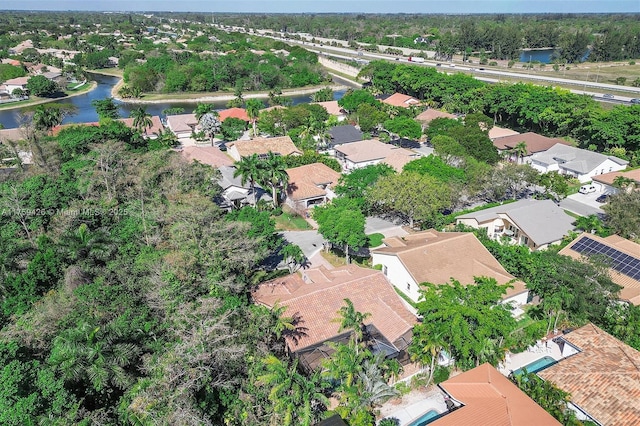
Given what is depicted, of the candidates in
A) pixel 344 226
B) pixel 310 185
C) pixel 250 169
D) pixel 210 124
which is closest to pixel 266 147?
pixel 210 124

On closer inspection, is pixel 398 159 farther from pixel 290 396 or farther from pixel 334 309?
pixel 290 396

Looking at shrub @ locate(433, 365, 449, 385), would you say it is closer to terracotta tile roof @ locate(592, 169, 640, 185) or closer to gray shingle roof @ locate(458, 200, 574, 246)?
gray shingle roof @ locate(458, 200, 574, 246)

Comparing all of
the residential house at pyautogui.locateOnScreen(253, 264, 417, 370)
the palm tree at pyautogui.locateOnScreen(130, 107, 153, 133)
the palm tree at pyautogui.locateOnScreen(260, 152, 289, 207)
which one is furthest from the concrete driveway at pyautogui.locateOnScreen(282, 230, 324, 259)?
the palm tree at pyautogui.locateOnScreen(130, 107, 153, 133)

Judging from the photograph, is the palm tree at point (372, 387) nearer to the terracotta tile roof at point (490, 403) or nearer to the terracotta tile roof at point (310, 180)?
the terracotta tile roof at point (490, 403)

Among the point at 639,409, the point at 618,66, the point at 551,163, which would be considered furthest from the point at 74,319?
the point at 618,66

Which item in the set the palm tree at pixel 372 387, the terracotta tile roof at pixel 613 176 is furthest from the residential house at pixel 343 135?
the palm tree at pixel 372 387

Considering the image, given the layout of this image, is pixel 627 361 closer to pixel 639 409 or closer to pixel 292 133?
pixel 639 409

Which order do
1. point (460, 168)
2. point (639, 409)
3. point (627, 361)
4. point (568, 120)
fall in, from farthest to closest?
point (568, 120)
point (460, 168)
point (627, 361)
point (639, 409)
